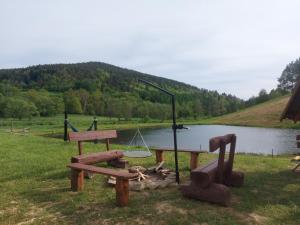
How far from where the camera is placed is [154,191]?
791 cm

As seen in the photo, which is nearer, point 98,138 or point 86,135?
point 86,135

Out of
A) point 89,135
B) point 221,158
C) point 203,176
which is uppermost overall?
point 89,135

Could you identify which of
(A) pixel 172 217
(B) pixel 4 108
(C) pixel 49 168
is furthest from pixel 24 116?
(A) pixel 172 217

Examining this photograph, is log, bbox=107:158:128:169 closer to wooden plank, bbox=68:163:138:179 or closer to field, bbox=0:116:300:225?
field, bbox=0:116:300:225

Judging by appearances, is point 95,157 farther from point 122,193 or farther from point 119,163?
point 122,193

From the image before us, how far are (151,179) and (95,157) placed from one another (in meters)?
1.87

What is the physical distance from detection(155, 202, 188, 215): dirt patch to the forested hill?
95124mm

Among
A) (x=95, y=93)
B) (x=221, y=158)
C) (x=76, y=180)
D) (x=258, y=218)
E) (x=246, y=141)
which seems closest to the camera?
(x=258, y=218)

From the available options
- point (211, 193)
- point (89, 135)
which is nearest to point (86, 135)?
point (89, 135)

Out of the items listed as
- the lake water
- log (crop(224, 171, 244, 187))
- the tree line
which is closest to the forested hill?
the tree line

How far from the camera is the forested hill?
362 ft

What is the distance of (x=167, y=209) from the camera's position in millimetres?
6570

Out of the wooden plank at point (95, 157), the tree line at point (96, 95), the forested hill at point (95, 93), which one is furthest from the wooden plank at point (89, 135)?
the forested hill at point (95, 93)

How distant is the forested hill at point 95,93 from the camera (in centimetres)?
11038
